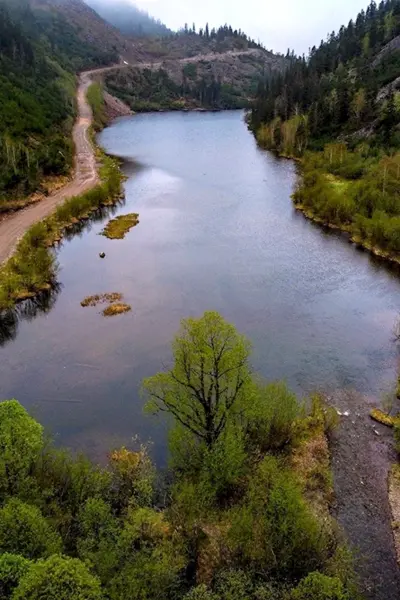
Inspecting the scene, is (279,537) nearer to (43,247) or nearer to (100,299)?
(100,299)

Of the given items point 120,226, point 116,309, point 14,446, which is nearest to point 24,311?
point 116,309

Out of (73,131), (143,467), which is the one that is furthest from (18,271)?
(73,131)

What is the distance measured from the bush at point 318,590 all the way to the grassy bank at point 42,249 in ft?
147

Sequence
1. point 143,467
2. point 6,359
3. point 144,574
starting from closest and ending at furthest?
1. point 144,574
2. point 143,467
3. point 6,359

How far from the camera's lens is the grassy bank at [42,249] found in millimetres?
56625

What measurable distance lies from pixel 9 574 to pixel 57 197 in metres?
82.5

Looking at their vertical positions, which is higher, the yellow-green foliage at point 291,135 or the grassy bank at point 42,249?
the yellow-green foliage at point 291,135

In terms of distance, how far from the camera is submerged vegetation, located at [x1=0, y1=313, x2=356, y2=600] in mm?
19156

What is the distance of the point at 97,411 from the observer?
38.0m

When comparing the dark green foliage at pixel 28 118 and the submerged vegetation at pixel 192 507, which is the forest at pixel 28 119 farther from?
the submerged vegetation at pixel 192 507

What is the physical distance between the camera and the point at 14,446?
73.4 ft

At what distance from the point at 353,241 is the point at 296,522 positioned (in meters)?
56.7

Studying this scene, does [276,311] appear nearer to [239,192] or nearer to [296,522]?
[296,522]

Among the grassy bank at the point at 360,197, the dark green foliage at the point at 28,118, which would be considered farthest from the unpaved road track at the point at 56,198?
the grassy bank at the point at 360,197
